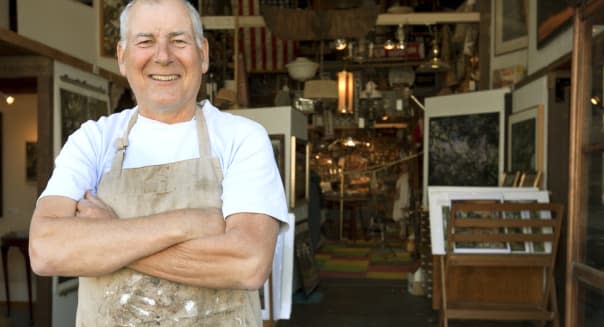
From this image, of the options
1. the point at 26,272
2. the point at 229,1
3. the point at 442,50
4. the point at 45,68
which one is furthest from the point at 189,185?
the point at 442,50

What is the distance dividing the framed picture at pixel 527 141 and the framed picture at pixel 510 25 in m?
0.77

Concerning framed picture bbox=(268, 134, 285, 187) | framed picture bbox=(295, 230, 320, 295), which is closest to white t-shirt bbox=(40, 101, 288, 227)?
framed picture bbox=(268, 134, 285, 187)

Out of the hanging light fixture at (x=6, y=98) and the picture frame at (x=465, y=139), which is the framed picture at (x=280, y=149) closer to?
the picture frame at (x=465, y=139)

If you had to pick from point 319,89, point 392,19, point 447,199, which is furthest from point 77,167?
point 319,89

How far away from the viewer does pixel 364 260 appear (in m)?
9.42

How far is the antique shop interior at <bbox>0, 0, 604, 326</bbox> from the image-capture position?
2576mm

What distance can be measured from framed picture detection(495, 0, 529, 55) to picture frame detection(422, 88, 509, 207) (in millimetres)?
492

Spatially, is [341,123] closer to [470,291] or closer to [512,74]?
[512,74]

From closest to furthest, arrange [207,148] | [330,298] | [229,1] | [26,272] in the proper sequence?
1. [207,148]
2. [26,272]
3. [330,298]
4. [229,1]

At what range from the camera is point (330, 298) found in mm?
6504

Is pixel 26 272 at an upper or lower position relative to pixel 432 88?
lower

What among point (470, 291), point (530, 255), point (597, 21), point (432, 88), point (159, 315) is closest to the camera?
point (159, 315)

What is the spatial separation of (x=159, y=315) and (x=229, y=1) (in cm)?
758

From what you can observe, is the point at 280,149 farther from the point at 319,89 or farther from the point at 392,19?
the point at 392,19
